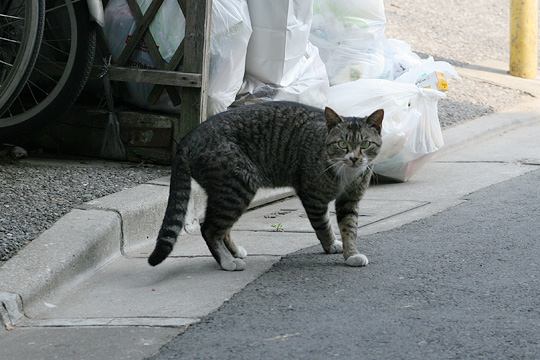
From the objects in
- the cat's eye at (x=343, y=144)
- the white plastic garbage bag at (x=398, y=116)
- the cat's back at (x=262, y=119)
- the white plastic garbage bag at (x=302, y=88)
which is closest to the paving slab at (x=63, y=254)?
the cat's back at (x=262, y=119)

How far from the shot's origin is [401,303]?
16.2 feet

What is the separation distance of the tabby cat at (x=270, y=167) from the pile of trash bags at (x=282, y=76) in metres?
1.19

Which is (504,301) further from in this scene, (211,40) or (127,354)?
(211,40)

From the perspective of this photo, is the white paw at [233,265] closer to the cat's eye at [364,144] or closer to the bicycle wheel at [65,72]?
the cat's eye at [364,144]

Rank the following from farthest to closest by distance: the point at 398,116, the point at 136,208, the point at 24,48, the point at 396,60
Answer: the point at 396,60 → the point at 398,116 → the point at 24,48 → the point at 136,208

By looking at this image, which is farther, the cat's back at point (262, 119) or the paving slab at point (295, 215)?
the paving slab at point (295, 215)

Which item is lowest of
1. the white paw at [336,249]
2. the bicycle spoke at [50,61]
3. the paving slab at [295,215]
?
the paving slab at [295,215]

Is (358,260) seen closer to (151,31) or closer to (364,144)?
(364,144)

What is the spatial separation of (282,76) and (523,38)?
16.0 feet

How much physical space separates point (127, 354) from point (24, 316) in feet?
2.57

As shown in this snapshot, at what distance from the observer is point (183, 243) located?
636cm

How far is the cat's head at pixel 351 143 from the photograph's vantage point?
226 inches

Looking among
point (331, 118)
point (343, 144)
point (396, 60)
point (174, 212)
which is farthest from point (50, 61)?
point (396, 60)

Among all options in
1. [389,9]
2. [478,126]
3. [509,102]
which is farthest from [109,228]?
[389,9]
